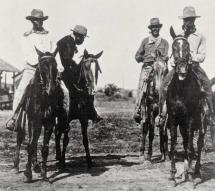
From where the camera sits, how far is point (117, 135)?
1822 centimetres

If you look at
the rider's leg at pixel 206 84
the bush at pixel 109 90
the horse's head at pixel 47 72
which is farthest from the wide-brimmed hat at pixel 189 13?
the bush at pixel 109 90

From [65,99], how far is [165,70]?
8.99ft

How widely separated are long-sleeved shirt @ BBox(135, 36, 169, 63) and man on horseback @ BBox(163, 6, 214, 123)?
163 centimetres

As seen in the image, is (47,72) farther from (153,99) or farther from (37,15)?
(153,99)

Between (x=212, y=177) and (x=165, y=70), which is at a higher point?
(x=165, y=70)

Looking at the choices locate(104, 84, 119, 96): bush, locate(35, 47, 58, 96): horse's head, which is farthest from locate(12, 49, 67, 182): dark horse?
locate(104, 84, 119, 96): bush

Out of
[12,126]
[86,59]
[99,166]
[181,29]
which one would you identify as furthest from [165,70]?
Result: [12,126]

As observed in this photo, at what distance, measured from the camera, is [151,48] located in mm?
12289

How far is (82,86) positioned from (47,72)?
6.17ft

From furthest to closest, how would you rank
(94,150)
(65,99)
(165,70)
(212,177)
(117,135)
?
(117,135), (94,150), (165,70), (65,99), (212,177)

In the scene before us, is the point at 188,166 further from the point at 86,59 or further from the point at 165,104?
the point at 86,59

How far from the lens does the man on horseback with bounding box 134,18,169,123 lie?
12.1 meters

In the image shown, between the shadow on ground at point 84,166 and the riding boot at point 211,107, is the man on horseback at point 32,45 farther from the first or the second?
the riding boot at point 211,107

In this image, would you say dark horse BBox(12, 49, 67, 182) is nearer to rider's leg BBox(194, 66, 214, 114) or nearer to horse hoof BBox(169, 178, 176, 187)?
horse hoof BBox(169, 178, 176, 187)
